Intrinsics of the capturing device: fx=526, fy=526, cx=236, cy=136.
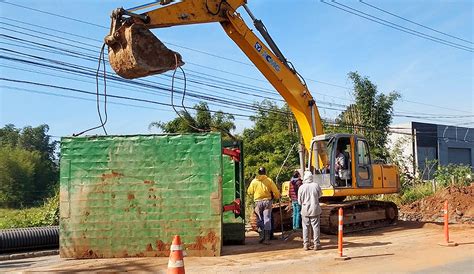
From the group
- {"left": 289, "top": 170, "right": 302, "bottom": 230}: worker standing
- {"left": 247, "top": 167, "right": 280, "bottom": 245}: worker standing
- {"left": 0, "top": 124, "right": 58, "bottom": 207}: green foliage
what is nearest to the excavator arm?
{"left": 289, "top": 170, "right": 302, "bottom": 230}: worker standing

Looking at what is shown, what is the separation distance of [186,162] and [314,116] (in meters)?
5.80

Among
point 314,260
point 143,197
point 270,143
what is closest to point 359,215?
point 314,260

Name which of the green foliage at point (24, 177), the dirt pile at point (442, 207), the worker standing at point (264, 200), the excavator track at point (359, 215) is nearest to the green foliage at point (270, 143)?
the dirt pile at point (442, 207)

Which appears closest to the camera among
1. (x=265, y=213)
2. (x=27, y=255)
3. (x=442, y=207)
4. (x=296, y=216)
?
→ (x=27, y=255)

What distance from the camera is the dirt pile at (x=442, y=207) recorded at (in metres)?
19.6

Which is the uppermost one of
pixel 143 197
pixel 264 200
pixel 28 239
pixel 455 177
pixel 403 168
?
pixel 403 168

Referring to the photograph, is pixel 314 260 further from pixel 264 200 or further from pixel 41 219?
pixel 41 219

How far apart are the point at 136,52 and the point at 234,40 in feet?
15.2

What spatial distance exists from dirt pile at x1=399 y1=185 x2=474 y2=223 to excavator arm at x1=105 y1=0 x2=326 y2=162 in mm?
6853

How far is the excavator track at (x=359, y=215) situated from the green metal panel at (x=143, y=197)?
15.3 feet

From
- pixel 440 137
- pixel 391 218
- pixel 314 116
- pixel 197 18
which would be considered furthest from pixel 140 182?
pixel 440 137

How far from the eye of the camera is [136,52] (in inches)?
408

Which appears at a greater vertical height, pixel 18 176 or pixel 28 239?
pixel 18 176

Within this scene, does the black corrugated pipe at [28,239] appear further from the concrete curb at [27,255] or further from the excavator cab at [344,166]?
the excavator cab at [344,166]
